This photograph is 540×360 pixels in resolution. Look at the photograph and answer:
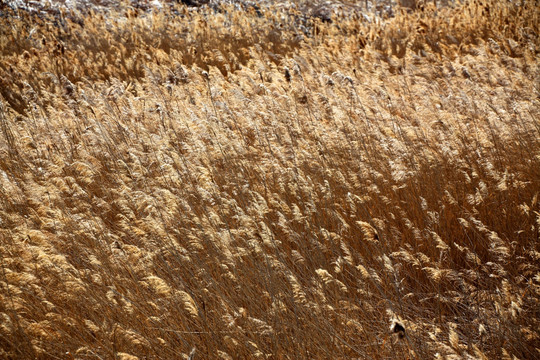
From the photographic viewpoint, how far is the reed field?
87.7 inches

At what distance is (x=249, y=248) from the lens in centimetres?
274

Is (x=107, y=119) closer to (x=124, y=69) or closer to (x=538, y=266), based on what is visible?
(x=124, y=69)

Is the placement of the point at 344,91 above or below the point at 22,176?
above

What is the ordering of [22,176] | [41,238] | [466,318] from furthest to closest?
1. [22,176]
2. [41,238]
3. [466,318]

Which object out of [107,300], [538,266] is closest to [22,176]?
[107,300]

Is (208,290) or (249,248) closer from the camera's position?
(208,290)

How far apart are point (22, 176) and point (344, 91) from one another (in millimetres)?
3448

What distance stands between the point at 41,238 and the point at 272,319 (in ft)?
4.98

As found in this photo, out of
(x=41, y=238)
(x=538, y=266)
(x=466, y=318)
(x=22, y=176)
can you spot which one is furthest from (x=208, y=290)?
(x=22, y=176)

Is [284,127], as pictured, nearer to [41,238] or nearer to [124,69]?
[41,238]

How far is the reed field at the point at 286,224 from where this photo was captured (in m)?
2.23

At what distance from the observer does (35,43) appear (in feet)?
31.0

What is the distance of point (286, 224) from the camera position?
2.94m

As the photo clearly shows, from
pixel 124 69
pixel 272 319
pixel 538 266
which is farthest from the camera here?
pixel 124 69
